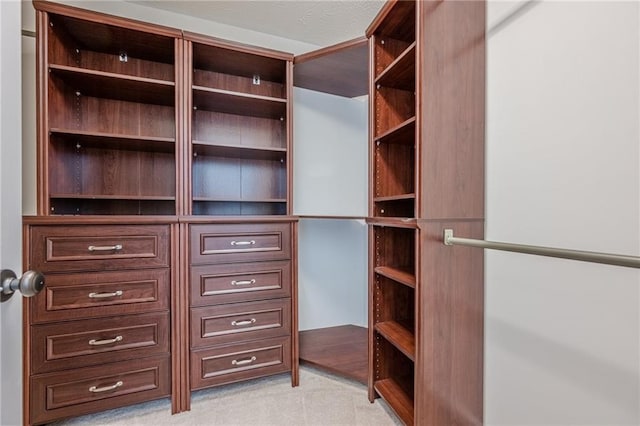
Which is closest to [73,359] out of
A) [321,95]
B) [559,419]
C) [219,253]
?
[219,253]

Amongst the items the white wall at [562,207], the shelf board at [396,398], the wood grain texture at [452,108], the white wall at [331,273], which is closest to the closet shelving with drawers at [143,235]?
the shelf board at [396,398]

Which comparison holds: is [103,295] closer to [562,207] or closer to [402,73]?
[402,73]

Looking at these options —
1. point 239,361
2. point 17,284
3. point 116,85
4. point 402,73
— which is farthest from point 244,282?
point 402,73

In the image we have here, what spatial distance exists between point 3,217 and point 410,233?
1655mm

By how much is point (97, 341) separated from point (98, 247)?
450 millimetres

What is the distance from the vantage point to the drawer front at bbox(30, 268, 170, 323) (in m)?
1.41

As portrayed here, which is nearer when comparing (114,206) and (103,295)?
(103,295)

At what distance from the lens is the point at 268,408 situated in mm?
1633

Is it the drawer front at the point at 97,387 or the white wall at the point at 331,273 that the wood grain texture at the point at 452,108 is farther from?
the drawer front at the point at 97,387

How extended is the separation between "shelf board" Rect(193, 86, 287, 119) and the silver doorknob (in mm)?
1324

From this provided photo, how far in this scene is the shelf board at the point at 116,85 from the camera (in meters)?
1.55

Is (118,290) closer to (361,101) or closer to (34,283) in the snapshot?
(34,283)

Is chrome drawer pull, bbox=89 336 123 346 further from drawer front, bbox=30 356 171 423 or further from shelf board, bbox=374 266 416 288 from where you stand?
shelf board, bbox=374 266 416 288

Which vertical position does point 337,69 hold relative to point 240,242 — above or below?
above
